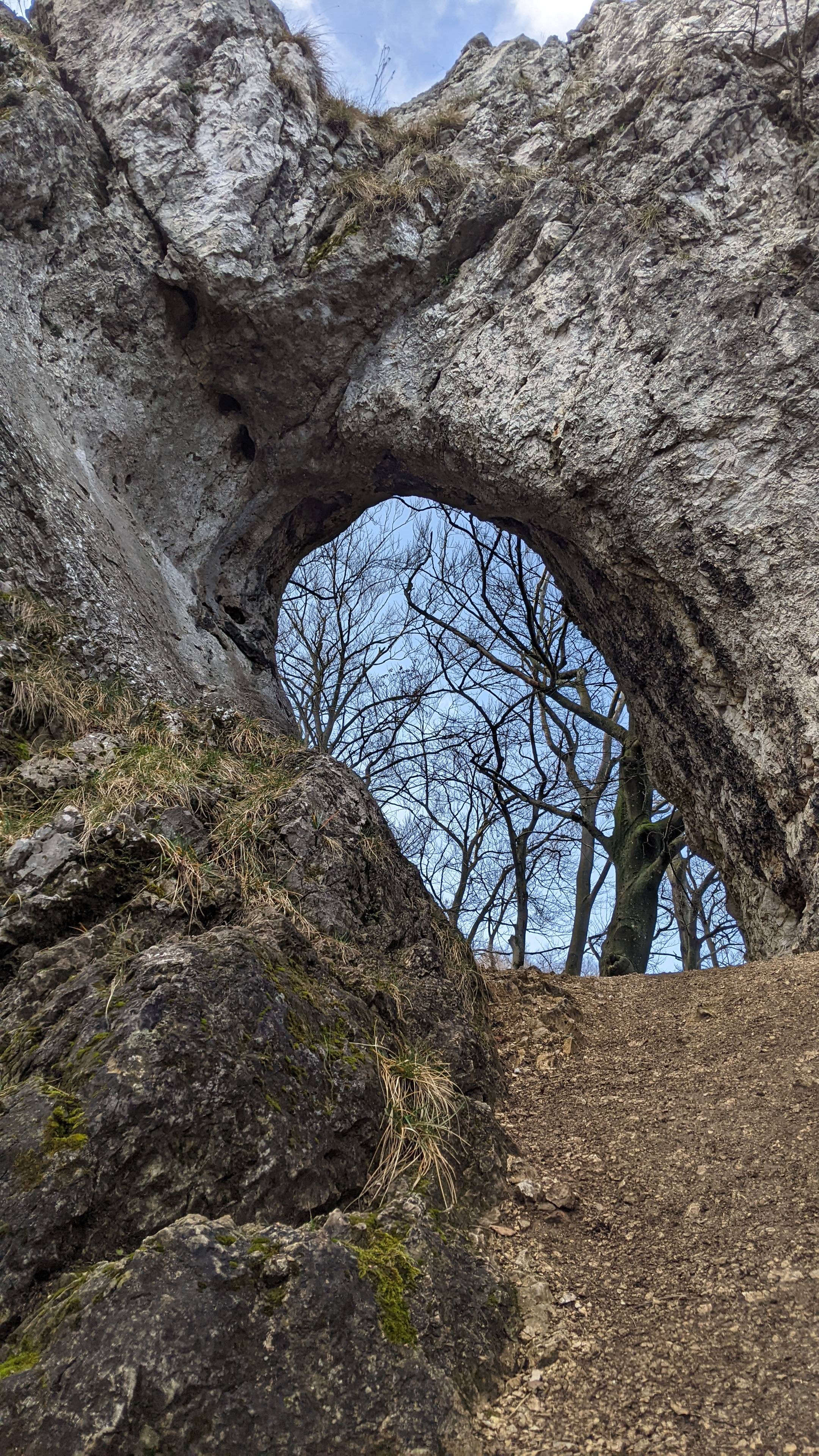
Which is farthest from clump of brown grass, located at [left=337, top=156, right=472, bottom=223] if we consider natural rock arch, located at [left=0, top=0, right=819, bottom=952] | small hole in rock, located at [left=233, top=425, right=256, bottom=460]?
small hole in rock, located at [left=233, top=425, right=256, bottom=460]

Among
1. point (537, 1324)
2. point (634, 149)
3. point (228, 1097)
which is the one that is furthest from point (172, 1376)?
point (634, 149)

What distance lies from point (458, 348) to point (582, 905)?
7932mm

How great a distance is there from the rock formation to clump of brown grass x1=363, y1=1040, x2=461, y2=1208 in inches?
4.9

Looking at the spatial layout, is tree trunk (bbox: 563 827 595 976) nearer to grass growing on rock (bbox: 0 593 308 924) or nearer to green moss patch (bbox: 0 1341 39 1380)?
grass growing on rock (bbox: 0 593 308 924)

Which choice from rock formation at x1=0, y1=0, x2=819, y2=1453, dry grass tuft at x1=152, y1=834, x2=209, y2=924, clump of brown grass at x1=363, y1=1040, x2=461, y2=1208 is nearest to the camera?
clump of brown grass at x1=363, y1=1040, x2=461, y2=1208

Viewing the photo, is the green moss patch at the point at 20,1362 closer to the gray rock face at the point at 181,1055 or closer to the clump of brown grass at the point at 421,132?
the gray rock face at the point at 181,1055

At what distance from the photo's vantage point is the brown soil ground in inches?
72.1

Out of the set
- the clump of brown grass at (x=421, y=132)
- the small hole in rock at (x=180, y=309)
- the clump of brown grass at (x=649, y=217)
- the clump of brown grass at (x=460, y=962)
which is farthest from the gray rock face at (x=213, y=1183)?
the clump of brown grass at (x=421, y=132)

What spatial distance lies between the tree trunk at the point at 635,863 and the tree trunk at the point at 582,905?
77 cm

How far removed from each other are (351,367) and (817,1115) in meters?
6.87

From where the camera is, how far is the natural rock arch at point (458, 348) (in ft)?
18.7

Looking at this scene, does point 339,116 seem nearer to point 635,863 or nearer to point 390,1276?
point 635,863

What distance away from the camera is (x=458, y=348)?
7.01 meters

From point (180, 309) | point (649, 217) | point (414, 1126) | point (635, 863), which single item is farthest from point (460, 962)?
point (180, 309)
